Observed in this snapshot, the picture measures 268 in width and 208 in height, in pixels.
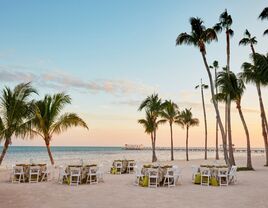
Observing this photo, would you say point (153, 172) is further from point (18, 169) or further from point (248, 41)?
point (248, 41)

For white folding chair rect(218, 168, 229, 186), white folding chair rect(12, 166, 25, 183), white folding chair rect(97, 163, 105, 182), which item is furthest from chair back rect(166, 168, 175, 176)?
white folding chair rect(12, 166, 25, 183)

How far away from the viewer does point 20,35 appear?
18031 mm

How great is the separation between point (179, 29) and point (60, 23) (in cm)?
882

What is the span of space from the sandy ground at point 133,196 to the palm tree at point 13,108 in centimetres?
395

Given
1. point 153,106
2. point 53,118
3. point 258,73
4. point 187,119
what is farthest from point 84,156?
point 258,73

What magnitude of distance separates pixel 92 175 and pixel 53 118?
6844 mm

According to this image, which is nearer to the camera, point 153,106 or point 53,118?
point 53,118

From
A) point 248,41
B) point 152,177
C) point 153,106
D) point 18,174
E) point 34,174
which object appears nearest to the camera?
point 152,177

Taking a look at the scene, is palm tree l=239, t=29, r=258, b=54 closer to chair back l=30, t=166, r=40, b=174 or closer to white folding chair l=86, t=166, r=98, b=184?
A: white folding chair l=86, t=166, r=98, b=184

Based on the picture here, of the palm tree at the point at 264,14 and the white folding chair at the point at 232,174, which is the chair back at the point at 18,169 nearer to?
the white folding chair at the point at 232,174

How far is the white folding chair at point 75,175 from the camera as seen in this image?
13211 millimetres

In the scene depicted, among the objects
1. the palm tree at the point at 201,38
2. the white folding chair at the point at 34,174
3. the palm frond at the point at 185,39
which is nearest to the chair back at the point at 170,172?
the white folding chair at the point at 34,174

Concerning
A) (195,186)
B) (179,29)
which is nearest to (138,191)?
(195,186)

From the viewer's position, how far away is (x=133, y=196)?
33.5 feet
